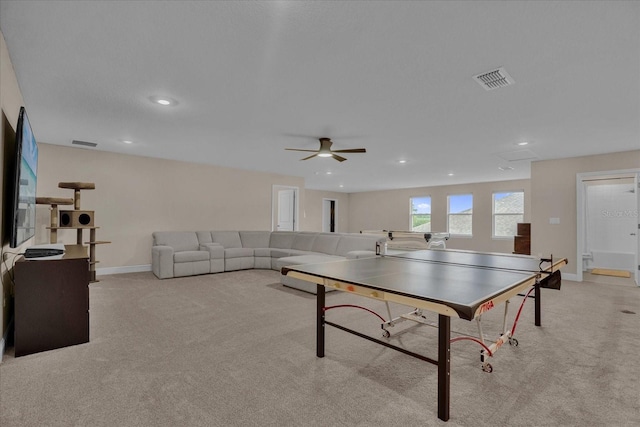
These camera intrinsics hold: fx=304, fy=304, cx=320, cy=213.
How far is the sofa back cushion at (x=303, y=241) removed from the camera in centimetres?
679

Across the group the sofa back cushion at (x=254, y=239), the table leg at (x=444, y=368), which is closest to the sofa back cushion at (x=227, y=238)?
the sofa back cushion at (x=254, y=239)

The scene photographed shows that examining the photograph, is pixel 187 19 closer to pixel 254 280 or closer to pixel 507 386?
pixel 507 386

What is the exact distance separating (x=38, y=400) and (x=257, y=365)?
133 cm

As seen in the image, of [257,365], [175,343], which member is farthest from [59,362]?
[257,365]

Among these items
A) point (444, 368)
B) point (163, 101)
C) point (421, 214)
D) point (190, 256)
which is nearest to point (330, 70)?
point (163, 101)

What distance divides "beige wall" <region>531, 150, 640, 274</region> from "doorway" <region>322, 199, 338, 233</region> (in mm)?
8036

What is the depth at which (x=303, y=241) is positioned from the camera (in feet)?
22.8

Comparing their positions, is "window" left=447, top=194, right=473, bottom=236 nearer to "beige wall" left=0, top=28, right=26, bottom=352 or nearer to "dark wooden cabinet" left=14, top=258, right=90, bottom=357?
"dark wooden cabinet" left=14, top=258, right=90, bottom=357

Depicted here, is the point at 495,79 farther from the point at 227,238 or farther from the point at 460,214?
the point at 460,214

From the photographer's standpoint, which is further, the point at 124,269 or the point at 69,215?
the point at 124,269

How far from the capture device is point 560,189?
611 cm

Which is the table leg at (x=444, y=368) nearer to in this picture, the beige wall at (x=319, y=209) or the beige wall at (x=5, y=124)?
the beige wall at (x=5, y=124)

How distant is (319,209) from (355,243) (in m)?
7.12

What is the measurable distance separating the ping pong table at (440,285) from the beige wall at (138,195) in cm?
527
